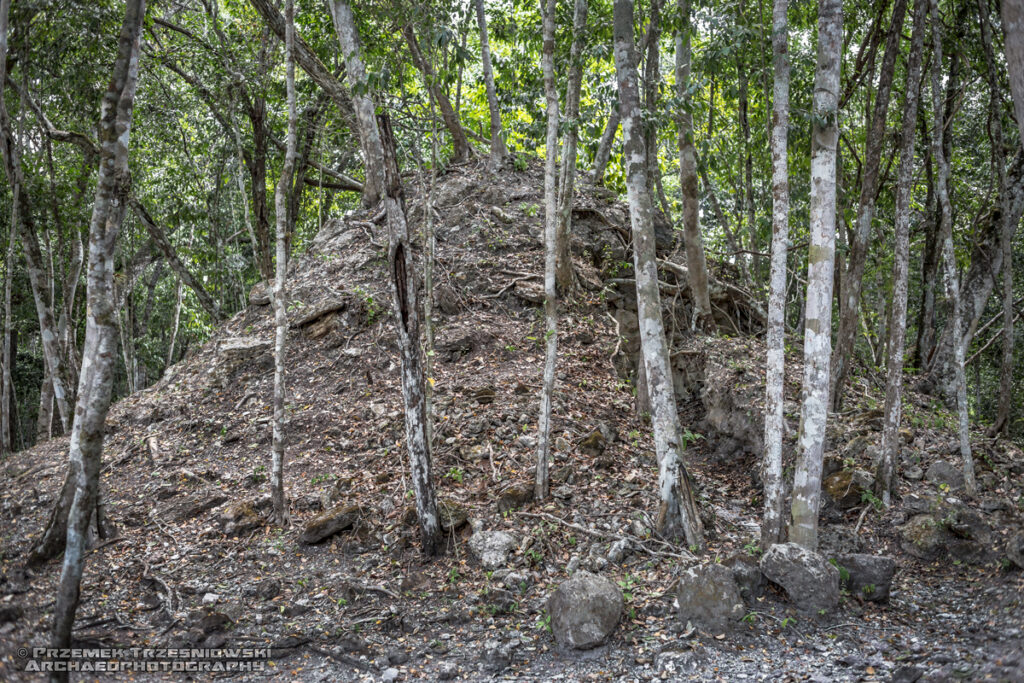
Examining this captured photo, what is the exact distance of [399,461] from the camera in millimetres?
8375

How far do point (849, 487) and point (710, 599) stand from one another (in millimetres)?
2887

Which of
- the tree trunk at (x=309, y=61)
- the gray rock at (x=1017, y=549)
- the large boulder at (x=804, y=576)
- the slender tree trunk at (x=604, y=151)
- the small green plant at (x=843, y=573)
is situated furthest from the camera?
the slender tree trunk at (x=604, y=151)

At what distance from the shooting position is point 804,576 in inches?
229

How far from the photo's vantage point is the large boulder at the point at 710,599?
5.68 m

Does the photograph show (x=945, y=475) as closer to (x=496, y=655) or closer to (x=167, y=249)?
(x=496, y=655)

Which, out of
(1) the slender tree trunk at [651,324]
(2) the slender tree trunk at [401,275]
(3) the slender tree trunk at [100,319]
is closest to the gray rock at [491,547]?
(2) the slender tree trunk at [401,275]

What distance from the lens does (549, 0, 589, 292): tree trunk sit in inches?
329

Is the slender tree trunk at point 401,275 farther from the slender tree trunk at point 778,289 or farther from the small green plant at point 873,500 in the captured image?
the small green plant at point 873,500

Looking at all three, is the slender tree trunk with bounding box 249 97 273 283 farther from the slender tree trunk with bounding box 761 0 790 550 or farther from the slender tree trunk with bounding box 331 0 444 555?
the slender tree trunk with bounding box 761 0 790 550

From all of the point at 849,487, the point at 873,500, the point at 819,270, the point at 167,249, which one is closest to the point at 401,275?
the point at 819,270

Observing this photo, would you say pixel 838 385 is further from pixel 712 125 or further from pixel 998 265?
pixel 712 125

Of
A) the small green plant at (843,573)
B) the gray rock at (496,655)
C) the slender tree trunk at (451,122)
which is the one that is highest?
the slender tree trunk at (451,122)

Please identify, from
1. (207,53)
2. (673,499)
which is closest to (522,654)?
(673,499)

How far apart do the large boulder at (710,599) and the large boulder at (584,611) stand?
1.91ft
